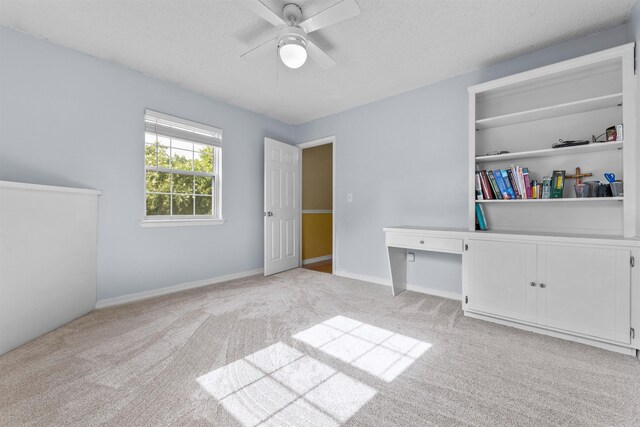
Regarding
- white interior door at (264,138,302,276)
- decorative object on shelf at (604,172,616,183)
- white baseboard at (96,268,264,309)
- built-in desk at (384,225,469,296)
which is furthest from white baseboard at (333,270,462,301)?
decorative object on shelf at (604,172,616,183)

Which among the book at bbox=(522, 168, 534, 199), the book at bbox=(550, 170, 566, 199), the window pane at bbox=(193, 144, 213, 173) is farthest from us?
the window pane at bbox=(193, 144, 213, 173)

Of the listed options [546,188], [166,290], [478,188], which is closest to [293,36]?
[478,188]

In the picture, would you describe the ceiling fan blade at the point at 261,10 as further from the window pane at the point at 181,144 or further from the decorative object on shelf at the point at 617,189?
the decorative object on shelf at the point at 617,189

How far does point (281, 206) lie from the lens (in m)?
4.22

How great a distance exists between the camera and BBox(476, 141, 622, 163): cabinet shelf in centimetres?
204

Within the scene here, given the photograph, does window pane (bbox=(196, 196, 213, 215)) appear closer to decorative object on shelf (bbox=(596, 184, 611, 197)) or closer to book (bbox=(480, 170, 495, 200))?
book (bbox=(480, 170, 495, 200))

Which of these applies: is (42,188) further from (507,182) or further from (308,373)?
(507,182)

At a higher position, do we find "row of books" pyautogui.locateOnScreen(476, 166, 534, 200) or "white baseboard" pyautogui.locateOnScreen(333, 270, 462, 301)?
"row of books" pyautogui.locateOnScreen(476, 166, 534, 200)

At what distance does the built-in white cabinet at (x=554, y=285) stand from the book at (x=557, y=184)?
1.68ft

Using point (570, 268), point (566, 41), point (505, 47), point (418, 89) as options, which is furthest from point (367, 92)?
point (570, 268)

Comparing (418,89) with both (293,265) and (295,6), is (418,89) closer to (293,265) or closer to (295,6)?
(295,6)

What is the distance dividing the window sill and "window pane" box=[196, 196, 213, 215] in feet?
0.50

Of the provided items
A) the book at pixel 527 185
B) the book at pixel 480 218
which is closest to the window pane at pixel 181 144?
the book at pixel 480 218

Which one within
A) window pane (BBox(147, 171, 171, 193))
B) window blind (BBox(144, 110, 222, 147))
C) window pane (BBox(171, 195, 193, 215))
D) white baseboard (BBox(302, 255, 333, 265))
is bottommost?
white baseboard (BBox(302, 255, 333, 265))
